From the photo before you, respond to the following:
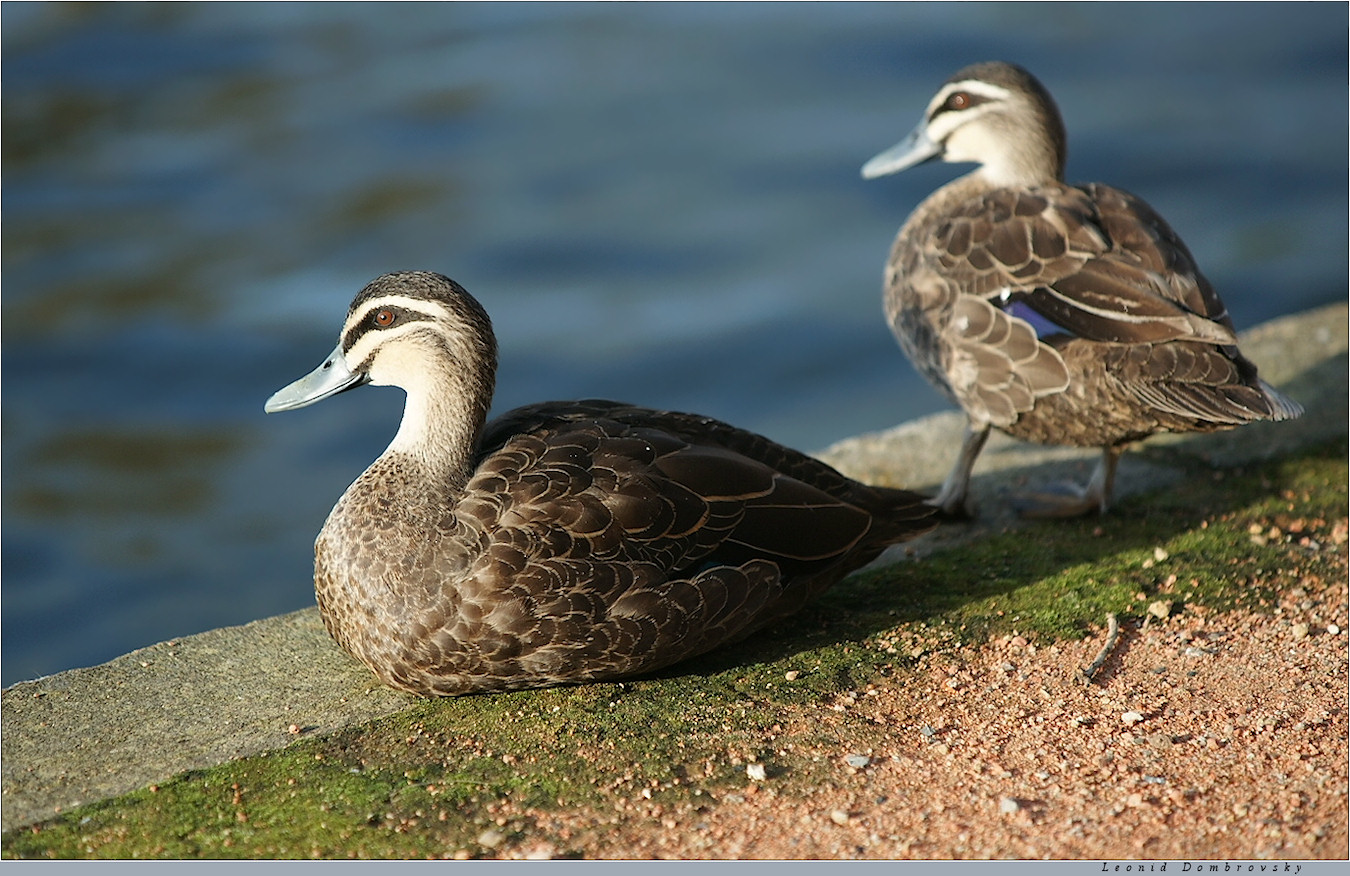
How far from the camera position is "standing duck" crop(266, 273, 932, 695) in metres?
4.07

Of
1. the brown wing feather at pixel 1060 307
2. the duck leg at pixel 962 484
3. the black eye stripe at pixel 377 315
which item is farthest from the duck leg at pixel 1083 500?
the black eye stripe at pixel 377 315

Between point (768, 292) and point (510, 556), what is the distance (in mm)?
5751

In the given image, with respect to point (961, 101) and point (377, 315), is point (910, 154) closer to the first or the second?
point (961, 101)

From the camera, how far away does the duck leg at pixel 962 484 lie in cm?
558

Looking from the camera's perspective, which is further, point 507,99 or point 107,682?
point 507,99

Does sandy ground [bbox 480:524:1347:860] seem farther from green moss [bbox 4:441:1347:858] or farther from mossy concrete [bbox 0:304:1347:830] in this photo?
mossy concrete [bbox 0:304:1347:830]

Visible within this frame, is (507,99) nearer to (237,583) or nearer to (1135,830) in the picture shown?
(237,583)

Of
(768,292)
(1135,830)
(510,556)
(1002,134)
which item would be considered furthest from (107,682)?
(768,292)

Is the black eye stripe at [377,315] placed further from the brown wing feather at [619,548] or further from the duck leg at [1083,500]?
the duck leg at [1083,500]

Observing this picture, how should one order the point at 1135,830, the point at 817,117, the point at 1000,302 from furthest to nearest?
the point at 817,117 < the point at 1000,302 < the point at 1135,830

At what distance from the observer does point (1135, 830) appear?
3.47m

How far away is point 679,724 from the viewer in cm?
407

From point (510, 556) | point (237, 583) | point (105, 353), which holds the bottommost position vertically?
point (237, 583)

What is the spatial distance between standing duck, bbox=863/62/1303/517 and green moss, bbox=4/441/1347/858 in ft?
1.48
